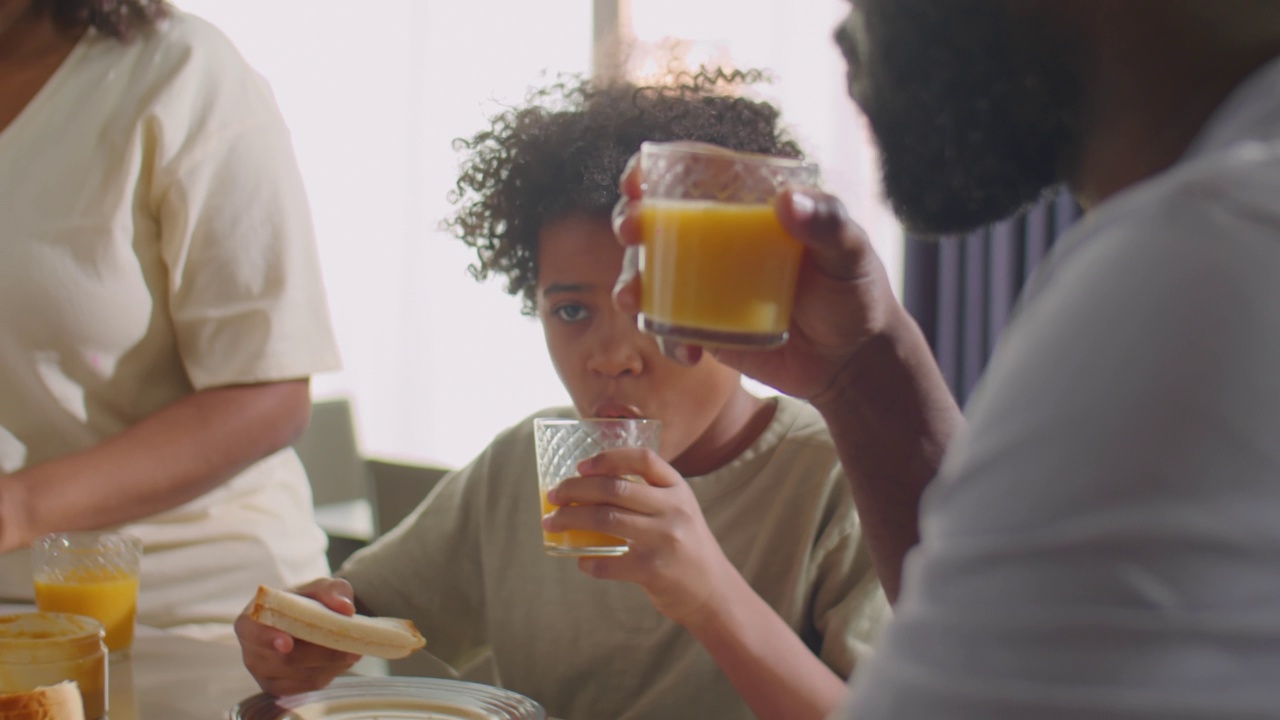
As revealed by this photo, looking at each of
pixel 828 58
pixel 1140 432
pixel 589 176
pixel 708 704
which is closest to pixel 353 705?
pixel 708 704

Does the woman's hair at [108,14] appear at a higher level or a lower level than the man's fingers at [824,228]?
higher

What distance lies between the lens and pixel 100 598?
1.35m

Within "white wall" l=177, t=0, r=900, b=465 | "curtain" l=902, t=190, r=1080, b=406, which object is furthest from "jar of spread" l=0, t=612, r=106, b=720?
"white wall" l=177, t=0, r=900, b=465

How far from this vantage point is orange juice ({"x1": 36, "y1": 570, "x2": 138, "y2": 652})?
1345mm

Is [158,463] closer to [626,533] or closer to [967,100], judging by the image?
[626,533]

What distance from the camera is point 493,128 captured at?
2020mm

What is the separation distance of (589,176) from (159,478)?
2.23 ft

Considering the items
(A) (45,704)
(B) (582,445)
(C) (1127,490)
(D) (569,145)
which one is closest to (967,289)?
(D) (569,145)

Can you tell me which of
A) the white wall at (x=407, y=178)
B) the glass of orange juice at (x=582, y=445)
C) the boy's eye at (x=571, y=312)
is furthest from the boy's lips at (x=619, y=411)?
the white wall at (x=407, y=178)

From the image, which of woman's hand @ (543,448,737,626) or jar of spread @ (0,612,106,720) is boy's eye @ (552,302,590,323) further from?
jar of spread @ (0,612,106,720)

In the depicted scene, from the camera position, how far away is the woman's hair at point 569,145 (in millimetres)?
1732

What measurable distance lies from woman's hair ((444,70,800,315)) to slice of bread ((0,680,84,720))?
90 centimetres

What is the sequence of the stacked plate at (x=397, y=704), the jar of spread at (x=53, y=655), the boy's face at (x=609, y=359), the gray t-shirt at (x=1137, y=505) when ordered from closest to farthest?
the gray t-shirt at (x=1137, y=505), the jar of spread at (x=53, y=655), the stacked plate at (x=397, y=704), the boy's face at (x=609, y=359)

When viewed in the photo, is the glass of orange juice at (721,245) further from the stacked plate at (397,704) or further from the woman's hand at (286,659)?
the woman's hand at (286,659)
